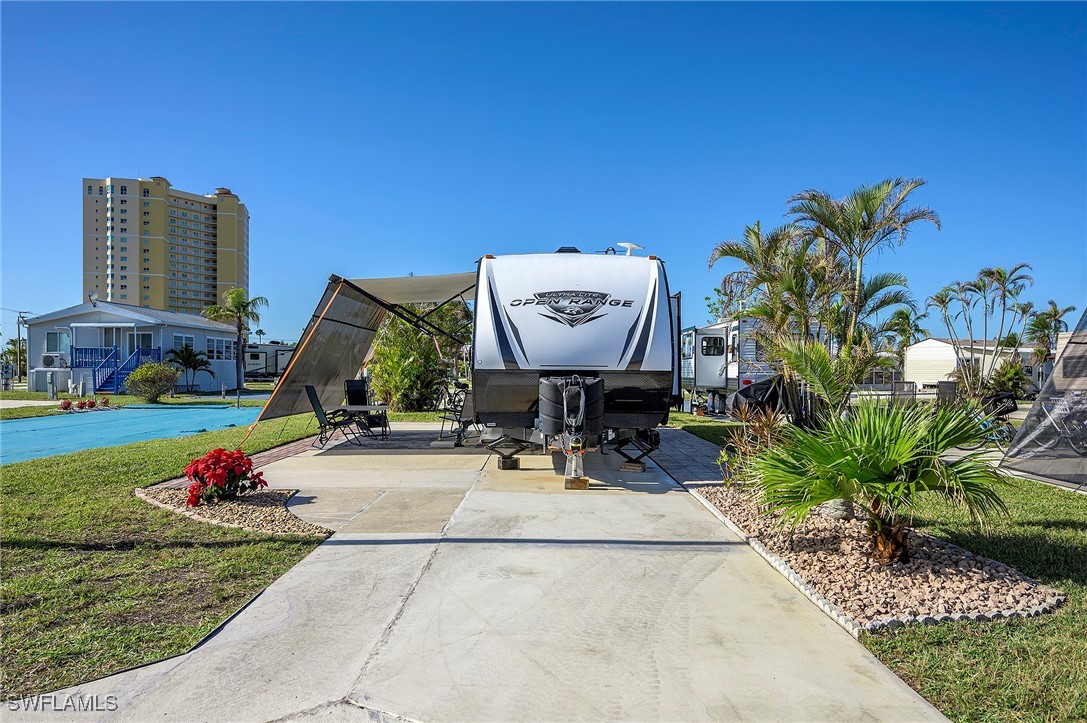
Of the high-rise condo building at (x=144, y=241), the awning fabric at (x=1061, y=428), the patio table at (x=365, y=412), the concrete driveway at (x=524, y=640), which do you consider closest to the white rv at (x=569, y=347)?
the concrete driveway at (x=524, y=640)

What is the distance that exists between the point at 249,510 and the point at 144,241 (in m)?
107

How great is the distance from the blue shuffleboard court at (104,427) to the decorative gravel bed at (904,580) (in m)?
11.1

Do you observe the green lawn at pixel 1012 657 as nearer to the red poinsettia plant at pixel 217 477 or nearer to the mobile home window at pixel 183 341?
the red poinsettia plant at pixel 217 477

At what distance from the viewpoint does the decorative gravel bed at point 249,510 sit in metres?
6.23

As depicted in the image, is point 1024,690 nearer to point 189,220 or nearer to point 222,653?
point 222,653

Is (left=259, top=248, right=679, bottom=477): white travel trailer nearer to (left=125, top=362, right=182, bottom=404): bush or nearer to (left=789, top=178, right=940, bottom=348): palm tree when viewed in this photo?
(left=789, top=178, right=940, bottom=348): palm tree

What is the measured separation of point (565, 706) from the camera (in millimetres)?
3143

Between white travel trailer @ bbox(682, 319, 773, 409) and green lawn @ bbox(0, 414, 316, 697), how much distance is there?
15236 millimetres

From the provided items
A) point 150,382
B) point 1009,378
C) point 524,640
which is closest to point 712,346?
point 1009,378

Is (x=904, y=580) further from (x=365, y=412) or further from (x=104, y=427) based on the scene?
(x=104, y=427)

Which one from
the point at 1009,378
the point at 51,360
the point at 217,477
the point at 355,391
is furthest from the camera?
the point at 51,360

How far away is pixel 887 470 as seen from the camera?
4.79 metres

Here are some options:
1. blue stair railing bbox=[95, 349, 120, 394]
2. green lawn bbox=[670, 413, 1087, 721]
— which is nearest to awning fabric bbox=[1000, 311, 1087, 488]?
green lawn bbox=[670, 413, 1087, 721]

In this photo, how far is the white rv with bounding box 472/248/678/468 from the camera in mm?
8188
